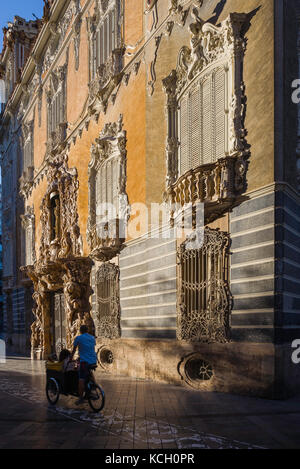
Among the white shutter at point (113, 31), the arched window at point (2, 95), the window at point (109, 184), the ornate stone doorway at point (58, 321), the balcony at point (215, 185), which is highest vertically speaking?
the arched window at point (2, 95)

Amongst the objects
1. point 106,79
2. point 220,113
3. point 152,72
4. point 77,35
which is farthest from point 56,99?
point 220,113

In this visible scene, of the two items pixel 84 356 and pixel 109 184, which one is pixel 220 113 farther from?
pixel 84 356

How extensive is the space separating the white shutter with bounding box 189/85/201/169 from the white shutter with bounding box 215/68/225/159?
80 centimetres

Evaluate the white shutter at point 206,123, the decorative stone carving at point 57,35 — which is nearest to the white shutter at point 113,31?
the decorative stone carving at point 57,35

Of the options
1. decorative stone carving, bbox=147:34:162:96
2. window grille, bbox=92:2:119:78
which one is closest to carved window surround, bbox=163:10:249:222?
decorative stone carving, bbox=147:34:162:96

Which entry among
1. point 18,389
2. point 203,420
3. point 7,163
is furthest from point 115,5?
point 7,163

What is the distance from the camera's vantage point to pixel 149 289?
14.3 metres

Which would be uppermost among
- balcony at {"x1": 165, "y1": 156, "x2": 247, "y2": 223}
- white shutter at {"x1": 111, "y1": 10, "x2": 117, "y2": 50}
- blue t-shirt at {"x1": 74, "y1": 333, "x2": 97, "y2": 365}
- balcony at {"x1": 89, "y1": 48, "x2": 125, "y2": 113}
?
white shutter at {"x1": 111, "y1": 10, "x2": 117, "y2": 50}

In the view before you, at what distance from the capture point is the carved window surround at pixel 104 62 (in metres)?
17.1

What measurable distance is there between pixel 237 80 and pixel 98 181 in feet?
27.8

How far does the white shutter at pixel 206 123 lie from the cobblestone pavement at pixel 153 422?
588 centimetres

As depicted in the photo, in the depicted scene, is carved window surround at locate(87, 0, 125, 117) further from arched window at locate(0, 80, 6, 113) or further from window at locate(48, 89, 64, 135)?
arched window at locate(0, 80, 6, 113)

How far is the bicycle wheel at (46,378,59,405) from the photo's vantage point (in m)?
9.96

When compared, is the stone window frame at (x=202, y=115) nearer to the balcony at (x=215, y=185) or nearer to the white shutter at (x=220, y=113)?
the white shutter at (x=220, y=113)
